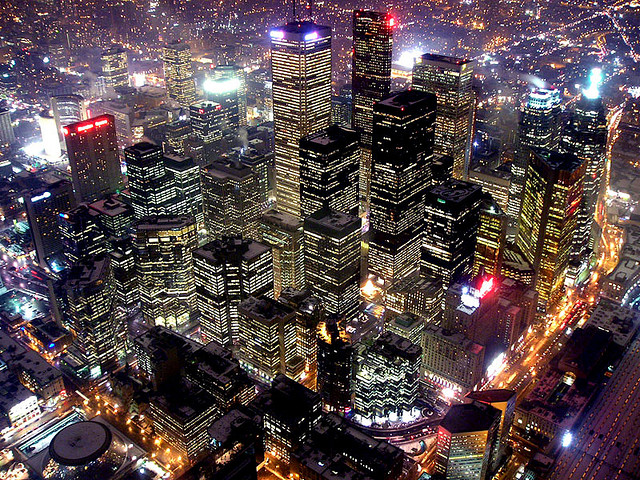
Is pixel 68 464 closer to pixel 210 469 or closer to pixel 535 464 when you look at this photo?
pixel 210 469

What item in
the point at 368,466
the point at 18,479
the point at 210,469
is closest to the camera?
the point at 210,469

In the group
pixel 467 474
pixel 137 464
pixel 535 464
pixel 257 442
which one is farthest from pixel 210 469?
pixel 535 464

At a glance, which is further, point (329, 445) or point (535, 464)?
point (535, 464)

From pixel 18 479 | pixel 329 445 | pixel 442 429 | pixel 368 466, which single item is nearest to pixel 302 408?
pixel 329 445

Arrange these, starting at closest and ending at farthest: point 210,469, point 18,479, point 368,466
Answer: point 210,469, point 368,466, point 18,479

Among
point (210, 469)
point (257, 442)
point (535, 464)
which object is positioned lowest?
point (535, 464)

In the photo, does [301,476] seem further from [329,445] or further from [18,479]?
[18,479]

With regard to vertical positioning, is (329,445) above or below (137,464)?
above
